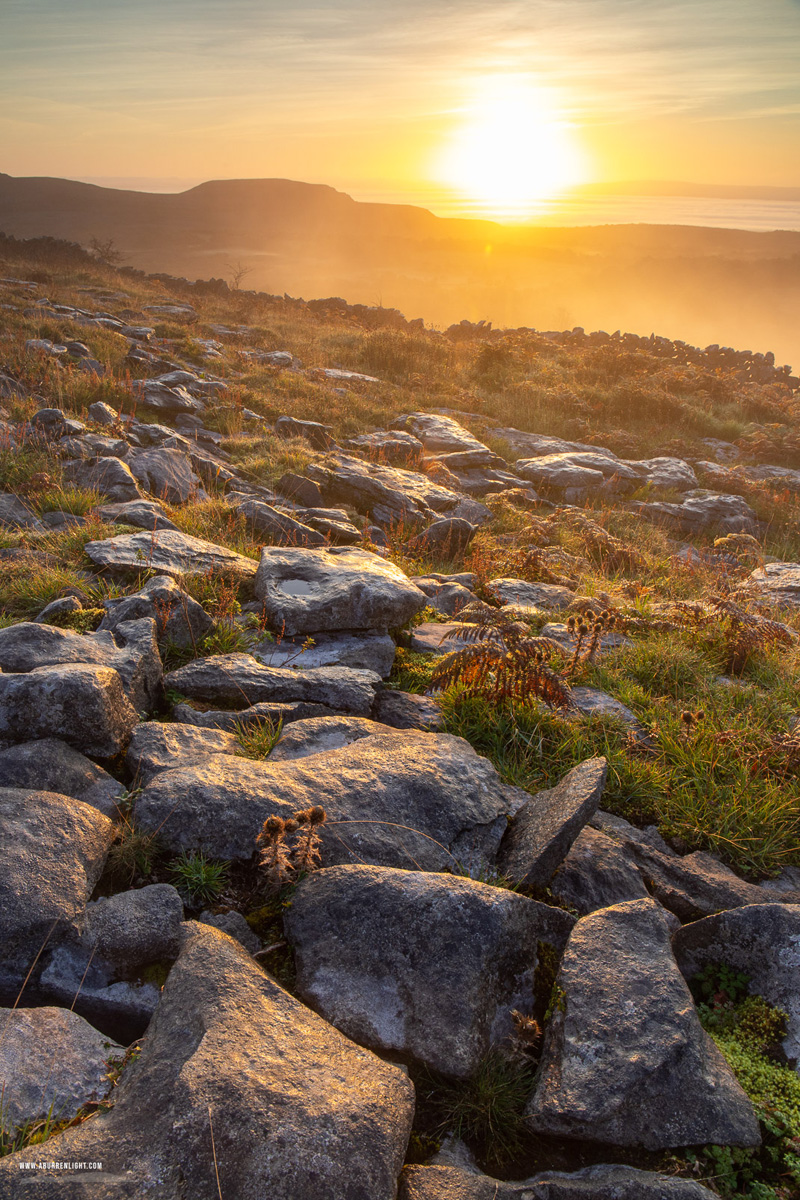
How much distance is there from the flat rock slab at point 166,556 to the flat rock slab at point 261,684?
143 cm

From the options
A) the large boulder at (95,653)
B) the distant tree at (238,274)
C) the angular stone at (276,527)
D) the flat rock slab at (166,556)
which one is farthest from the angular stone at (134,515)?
the distant tree at (238,274)

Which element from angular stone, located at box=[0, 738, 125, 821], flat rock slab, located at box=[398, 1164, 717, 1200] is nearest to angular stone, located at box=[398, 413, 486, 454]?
angular stone, located at box=[0, 738, 125, 821]

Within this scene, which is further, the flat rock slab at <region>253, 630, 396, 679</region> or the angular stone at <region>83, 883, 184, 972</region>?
the flat rock slab at <region>253, 630, 396, 679</region>

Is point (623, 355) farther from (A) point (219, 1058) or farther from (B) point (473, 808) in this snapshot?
(A) point (219, 1058)

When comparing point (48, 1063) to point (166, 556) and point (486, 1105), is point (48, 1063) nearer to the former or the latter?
point (486, 1105)

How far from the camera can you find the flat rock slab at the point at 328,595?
535 cm

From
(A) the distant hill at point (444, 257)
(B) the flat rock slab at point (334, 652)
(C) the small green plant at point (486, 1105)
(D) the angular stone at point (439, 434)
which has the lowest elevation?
(C) the small green plant at point (486, 1105)

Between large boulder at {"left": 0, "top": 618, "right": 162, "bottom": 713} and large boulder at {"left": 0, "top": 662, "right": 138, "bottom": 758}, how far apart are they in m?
0.46

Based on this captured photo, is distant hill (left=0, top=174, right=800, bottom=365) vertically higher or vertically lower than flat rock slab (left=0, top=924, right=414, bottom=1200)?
higher

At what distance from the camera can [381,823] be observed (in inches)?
132

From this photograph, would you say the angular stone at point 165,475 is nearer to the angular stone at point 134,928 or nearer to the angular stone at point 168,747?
the angular stone at point 168,747

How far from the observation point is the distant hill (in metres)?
93.4

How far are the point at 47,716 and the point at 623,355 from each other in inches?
988

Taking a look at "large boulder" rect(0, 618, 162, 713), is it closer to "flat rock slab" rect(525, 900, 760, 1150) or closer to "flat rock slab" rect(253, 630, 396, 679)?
"flat rock slab" rect(253, 630, 396, 679)
